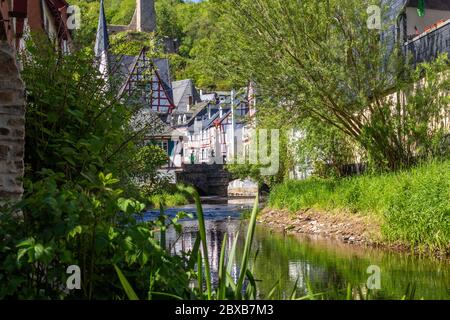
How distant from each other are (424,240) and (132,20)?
92993 mm

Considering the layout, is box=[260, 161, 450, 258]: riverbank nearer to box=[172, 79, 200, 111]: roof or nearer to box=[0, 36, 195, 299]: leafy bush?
box=[0, 36, 195, 299]: leafy bush

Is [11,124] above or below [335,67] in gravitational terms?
below

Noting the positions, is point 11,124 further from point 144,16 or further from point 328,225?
point 144,16

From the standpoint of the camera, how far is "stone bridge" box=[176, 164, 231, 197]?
167 feet

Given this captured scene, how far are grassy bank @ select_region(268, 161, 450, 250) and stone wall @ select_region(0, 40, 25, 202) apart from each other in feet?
24.1

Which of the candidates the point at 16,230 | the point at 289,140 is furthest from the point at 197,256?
the point at 289,140

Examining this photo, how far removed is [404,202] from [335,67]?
4236 mm

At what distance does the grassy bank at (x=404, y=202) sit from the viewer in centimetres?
1138

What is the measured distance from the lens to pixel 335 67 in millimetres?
15727

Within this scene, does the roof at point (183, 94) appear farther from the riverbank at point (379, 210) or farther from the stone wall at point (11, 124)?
the stone wall at point (11, 124)

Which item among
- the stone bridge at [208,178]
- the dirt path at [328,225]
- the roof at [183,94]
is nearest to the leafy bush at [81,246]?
the dirt path at [328,225]

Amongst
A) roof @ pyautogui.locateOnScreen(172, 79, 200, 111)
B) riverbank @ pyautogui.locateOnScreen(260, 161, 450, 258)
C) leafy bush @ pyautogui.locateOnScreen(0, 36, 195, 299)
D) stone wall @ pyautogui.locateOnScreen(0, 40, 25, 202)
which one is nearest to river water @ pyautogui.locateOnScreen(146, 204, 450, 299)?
riverbank @ pyautogui.locateOnScreen(260, 161, 450, 258)

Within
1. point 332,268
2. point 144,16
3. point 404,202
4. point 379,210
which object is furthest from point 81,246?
point 144,16
